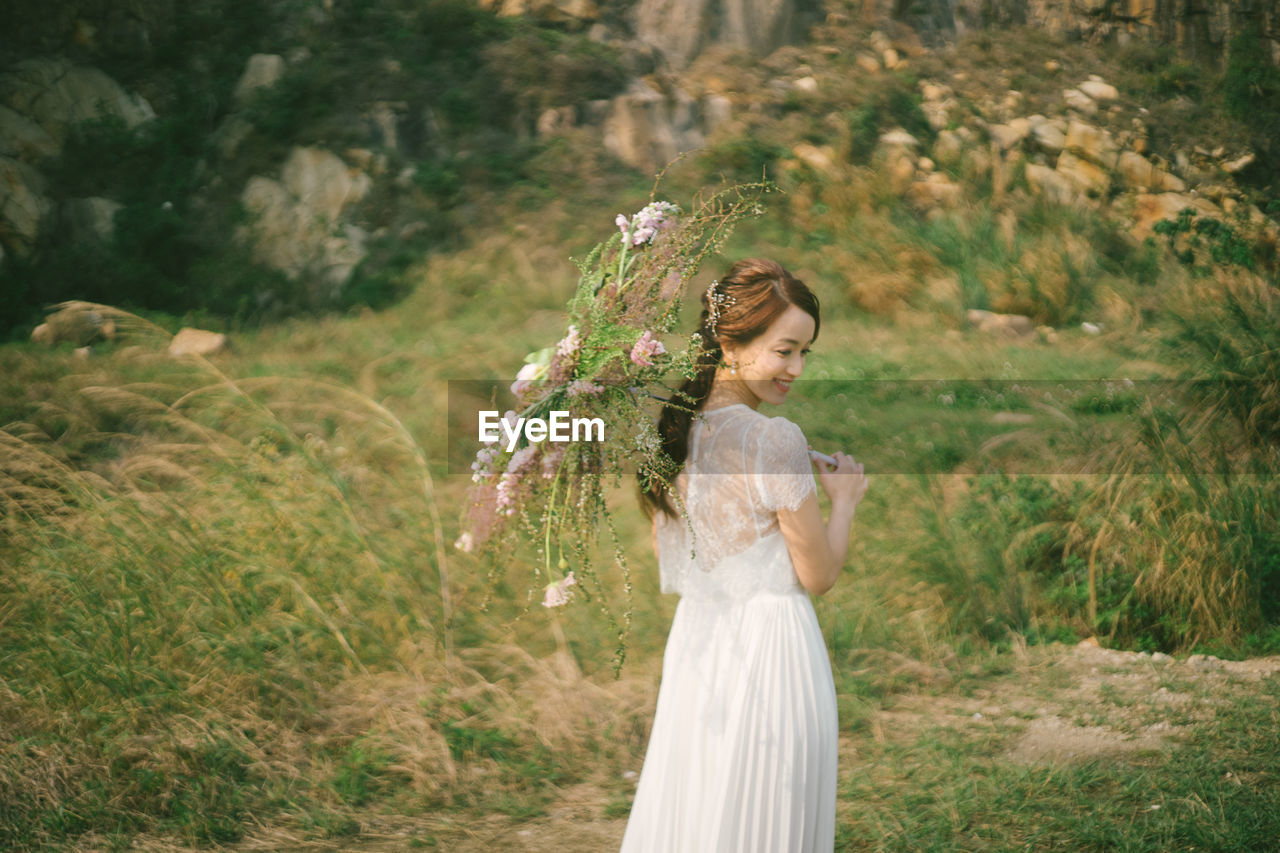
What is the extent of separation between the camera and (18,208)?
1040cm

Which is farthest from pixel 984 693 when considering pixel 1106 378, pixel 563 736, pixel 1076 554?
pixel 1106 378

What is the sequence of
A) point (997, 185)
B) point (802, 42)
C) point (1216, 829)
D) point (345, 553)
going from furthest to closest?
1. point (802, 42)
2. point (997, 185)
3. point (345, 553)
4. point (1216, 829)

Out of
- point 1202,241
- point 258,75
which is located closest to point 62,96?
point 258,75

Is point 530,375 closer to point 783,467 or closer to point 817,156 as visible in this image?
point 783,467

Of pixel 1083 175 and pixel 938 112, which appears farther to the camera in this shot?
pixel 938 112

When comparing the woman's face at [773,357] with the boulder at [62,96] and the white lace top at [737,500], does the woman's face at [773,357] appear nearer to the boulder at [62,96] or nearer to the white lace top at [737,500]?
the white lace top at [737,500]

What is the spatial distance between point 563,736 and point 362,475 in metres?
1.98

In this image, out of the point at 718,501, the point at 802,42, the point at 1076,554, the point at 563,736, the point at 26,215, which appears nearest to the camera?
the point at 718,501

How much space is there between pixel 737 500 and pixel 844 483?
0.74ft

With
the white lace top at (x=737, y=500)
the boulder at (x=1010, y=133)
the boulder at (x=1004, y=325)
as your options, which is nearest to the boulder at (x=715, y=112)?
the boulder at (x=1010, y=133)

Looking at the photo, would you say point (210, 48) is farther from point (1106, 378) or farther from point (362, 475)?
point (1106, 378)

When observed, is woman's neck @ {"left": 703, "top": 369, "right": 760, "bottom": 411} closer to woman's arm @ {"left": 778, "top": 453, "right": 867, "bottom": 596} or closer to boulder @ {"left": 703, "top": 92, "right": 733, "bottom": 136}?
woman's arm @ {"left": 778, "top": 453, "right": 867, "bottom": 596}

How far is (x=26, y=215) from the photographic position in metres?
10.5

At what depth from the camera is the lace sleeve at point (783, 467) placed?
2.29 m
